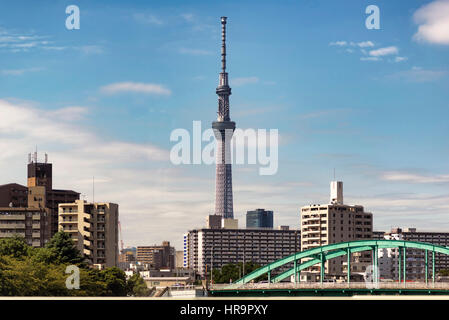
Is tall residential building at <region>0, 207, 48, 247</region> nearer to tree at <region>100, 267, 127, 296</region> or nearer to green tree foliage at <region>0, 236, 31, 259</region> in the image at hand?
tree at <region>100, 267, 127, 296</region>

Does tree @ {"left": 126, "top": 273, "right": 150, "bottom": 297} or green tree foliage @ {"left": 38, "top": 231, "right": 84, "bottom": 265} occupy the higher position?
green tree foliage @ {"left": 38, "top": 231, "right": 84, "bottom": 265}

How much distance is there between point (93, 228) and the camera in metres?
145

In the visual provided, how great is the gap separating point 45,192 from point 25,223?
22053mm

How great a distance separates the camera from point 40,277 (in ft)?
272

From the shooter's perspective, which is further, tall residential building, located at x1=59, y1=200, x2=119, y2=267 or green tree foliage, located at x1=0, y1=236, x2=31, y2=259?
tall residential building, located at x1=59, y1=200, x2=119, y2=267

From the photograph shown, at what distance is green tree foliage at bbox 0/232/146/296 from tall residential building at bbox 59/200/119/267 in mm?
22688

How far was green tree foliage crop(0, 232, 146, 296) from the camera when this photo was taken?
255 feet

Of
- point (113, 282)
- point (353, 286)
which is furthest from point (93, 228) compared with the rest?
point (353, 286)

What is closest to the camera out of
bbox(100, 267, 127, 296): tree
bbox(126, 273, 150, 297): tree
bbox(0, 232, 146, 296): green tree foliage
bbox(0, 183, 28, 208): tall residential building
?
bbox(0, 232, 146, 296): green tree foliage

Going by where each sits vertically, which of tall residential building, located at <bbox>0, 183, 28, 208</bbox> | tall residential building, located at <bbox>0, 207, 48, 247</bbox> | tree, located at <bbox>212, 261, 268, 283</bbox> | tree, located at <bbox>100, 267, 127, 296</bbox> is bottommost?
tree, located at <bbox>212, 261, 268, 283</bbox>

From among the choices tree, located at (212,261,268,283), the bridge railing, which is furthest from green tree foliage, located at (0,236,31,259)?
tree, located at (212,261,268,283)

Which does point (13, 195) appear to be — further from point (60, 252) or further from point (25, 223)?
point (60, 252)

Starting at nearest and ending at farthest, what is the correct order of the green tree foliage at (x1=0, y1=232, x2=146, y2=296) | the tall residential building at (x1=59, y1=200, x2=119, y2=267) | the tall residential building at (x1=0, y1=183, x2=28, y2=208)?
1. the green tree foliage at (x1=0, y1=232, x2=146, y2=296)
2. the tall residential building at (x1=59, y1=200, x2=119, y2=267)
3. the tall residential building at (x1=0, y1=183, x2=28, y2=208)

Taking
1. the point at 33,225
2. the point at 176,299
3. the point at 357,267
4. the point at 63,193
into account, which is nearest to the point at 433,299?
the point at 176,299
